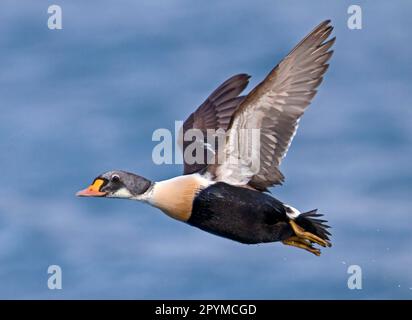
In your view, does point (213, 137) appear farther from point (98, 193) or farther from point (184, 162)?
point (98, 193)

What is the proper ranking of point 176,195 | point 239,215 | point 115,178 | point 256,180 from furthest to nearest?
point 256,180 < point 115,178 < point 176,195 < point 239,215

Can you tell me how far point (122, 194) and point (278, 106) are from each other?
1.93 metres

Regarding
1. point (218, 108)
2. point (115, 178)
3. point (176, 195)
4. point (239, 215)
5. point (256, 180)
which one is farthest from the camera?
point (218, 108)

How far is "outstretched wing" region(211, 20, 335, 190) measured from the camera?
40.7 ft

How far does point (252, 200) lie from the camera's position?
12594 mm

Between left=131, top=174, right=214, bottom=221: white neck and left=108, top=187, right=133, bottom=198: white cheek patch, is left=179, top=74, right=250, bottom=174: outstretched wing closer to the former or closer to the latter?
left=131, top=174, right=214, bottom=221: white neck

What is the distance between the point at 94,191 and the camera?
12.8 metres

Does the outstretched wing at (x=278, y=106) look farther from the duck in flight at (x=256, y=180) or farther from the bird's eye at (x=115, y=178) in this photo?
the bird's eye at (x=115, y=178)

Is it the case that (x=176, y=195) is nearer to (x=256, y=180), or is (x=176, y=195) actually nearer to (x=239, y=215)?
(x=239, y=215)

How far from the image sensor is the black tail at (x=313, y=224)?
506 inches

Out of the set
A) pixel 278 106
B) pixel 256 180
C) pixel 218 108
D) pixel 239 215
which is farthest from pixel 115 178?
pixel 218 108
